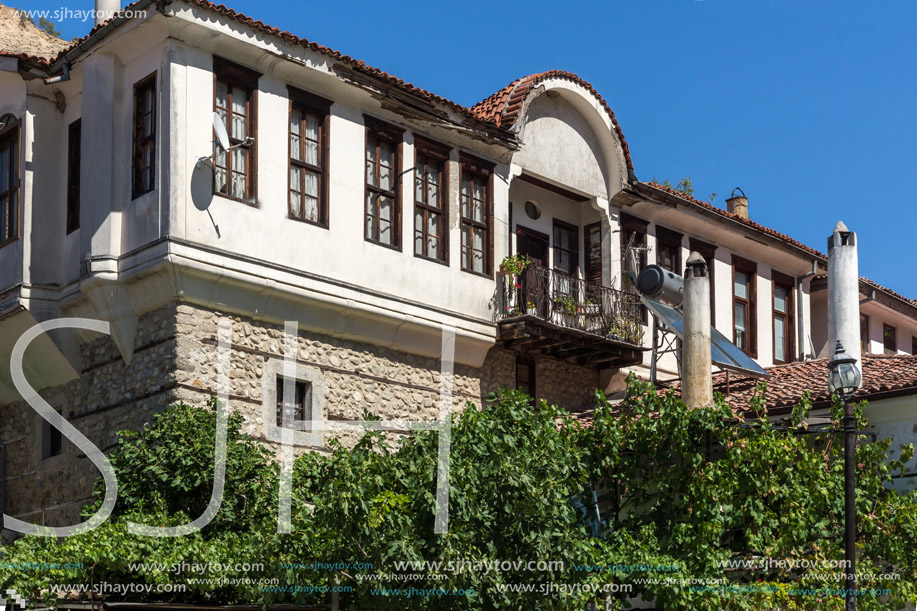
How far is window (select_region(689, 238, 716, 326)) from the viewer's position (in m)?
23.5

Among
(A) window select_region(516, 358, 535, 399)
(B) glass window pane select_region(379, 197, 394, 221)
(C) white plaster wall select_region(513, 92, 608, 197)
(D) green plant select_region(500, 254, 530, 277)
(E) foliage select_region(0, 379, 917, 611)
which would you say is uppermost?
(C) white plaster wall select_region(513, 92, 608, 197)

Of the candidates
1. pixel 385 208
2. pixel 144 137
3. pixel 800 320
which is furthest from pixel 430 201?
pixel 800 320

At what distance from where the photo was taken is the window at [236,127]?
16.5 meters

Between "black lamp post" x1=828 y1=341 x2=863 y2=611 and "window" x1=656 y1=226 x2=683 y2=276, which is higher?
"window" x1=656 y1=226 x2=683 y2=276

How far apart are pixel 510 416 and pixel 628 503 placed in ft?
8.46

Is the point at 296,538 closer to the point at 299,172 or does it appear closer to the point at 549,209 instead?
the point at 299,172

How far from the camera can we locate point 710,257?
24.0 m

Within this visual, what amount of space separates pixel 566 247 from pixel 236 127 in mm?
7045

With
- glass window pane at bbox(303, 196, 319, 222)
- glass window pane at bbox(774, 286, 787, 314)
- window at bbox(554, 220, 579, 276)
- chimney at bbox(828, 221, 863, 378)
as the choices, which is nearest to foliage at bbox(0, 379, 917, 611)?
chimney at bbox(828, 221, 863, 378)

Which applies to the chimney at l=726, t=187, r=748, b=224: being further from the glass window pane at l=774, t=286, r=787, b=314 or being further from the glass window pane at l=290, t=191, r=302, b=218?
the glass window pane at l=290, t=191, r=302, b=218

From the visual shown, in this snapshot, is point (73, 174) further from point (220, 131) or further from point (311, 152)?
point (311, 152)

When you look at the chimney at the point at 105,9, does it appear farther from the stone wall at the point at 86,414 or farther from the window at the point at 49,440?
the window at the point at 49,440

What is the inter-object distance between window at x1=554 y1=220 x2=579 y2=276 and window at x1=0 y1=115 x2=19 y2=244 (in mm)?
8440

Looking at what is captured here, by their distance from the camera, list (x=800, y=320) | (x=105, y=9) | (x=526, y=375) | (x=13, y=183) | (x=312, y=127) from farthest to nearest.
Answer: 1. (x=800, y=320)
2. (x=526, y=375)
3. (x=105, y=9)
4. (x=13, y=183)
5. (x=312, y=127)
